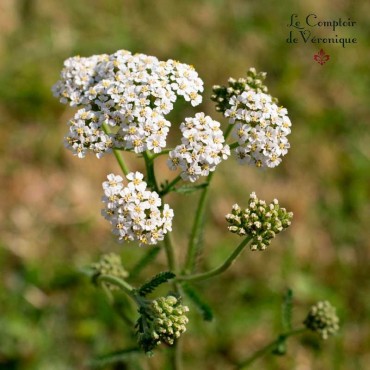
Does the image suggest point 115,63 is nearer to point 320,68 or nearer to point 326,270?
point 326,270

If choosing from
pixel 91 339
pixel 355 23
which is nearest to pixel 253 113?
pixel 91 339

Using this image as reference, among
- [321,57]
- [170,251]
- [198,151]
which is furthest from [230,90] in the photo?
[321,57]

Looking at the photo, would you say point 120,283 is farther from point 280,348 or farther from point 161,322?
point 280,348

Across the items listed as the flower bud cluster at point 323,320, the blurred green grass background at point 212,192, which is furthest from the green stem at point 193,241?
the blurred green grass background at point 212,192

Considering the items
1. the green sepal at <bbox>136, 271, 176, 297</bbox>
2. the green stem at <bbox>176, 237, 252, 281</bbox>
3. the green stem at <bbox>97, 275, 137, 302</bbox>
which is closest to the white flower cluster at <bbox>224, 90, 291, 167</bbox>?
the green stem at <bbox>176, 237, 252, 281</bbox>

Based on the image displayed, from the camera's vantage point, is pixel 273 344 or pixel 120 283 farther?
pixel 273 344

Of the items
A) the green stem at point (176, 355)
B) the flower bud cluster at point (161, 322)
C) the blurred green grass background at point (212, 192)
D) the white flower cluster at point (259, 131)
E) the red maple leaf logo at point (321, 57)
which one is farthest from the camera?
the red maple leaf logo at point (321, 57)

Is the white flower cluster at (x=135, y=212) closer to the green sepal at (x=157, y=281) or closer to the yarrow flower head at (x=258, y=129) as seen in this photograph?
the green sepal at (x=157, y=281)
